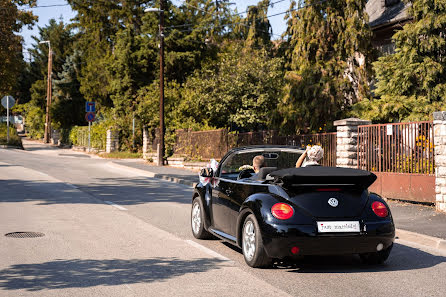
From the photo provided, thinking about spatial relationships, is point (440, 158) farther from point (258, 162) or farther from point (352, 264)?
point (352, 264)

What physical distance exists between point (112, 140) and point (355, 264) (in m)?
36.0

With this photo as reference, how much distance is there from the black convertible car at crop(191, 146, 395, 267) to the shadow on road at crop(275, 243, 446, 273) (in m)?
0.19

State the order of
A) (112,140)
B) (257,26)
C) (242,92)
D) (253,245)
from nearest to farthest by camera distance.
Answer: (253,245), (242,92), (257,26), (112,140)

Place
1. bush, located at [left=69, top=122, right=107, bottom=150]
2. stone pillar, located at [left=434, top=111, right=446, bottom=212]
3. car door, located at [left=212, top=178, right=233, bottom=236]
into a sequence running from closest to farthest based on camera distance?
car door, located at [left=212, top=178, right=233, bottom=236] → stone pillar, located at [left=434, top=111, right=446, bottom=212] → bush, located at [left=69, top=122, right=107, bottom=150]

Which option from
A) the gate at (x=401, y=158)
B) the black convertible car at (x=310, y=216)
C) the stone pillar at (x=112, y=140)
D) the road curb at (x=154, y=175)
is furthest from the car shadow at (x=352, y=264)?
the stone pillar at (x=112, y=140)

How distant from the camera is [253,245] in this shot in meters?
6.88

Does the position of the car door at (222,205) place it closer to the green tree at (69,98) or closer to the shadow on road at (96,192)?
the shadow on road at (96,192)

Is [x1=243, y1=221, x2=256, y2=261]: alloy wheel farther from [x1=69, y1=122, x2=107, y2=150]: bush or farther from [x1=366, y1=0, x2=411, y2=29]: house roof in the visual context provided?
[x1=69, y1=122, x2=107, y2=150]: bush

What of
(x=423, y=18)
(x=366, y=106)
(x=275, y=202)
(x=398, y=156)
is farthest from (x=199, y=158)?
(x=275, y=202)

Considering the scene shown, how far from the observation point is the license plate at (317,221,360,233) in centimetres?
647

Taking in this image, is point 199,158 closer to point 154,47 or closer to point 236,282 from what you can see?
point 154,47

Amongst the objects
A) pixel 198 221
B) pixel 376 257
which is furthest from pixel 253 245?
pixel 198 221

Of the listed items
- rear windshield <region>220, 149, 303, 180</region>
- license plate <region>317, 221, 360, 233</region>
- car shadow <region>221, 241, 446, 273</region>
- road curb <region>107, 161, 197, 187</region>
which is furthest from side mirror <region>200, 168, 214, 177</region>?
road curb <region>107, 161, 197, 187</region>

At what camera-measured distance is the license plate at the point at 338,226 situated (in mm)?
6469
